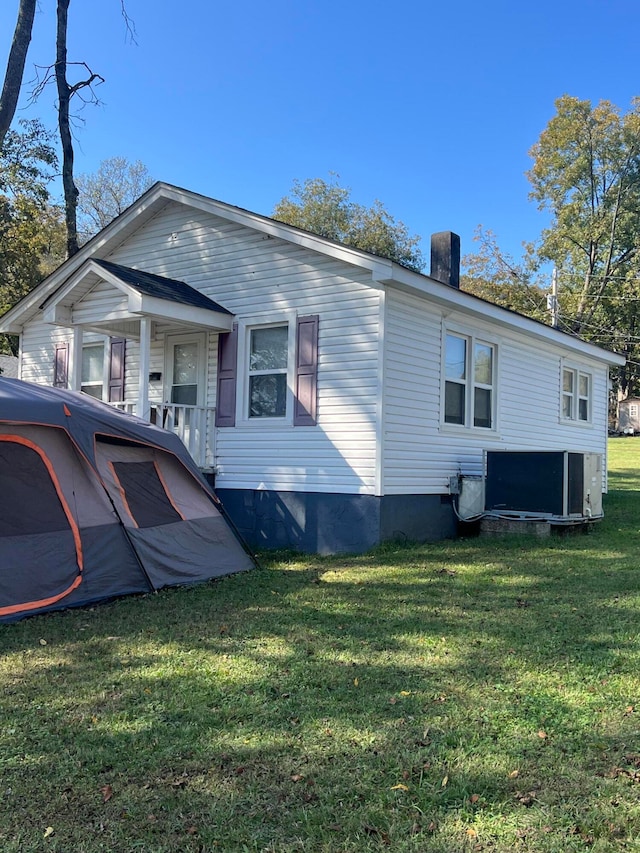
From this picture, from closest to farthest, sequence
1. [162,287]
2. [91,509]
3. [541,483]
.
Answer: [91,509] → [541,483] → [162,287]

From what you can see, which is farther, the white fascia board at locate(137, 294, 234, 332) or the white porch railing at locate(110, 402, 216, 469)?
the white porch railing at locate(110, 402, 216, 469)

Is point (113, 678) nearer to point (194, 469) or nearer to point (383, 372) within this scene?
point (194, 469)

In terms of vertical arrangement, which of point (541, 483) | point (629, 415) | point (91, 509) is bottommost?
point (91, 509)

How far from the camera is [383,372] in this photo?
9055 mm

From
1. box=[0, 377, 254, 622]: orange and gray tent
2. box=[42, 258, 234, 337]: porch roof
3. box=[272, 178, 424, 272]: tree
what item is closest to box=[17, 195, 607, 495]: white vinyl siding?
box=[42, 258, 234, 337]: porch roof

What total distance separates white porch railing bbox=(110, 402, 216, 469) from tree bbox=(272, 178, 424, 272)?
27122 millimetres

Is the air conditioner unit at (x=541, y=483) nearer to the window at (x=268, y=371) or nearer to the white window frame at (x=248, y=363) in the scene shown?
the white window frame at (x=248, y=363)

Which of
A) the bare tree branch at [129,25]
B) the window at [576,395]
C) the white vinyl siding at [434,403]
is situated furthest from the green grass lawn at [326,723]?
the bare tree branch at [129,25]

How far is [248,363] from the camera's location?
1033 centimetres

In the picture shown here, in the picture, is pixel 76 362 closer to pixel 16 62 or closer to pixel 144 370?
pixel 144 370

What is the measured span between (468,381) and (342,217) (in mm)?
28030

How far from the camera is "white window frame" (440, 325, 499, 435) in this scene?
10.4 metres

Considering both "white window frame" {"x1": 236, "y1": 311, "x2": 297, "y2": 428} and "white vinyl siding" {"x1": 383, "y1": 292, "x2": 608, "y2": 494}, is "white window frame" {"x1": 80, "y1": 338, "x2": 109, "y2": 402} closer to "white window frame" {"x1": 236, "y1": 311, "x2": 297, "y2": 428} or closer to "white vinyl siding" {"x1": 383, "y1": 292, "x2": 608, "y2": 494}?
"white window frame" {"x1": 236, "y1": 311, "x2": 297, "y2": 428}

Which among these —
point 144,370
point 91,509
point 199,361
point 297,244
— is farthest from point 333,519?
point 297,244
